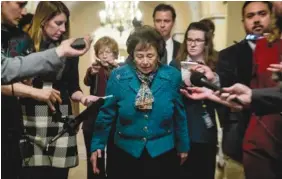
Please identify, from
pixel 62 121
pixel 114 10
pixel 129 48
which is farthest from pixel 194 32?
pixel 114 10

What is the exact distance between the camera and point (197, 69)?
1.89m

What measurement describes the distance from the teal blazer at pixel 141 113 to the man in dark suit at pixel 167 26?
0.61 metres

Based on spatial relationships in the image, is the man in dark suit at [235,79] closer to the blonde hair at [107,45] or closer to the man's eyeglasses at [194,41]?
the man's eyeglasses at [194,41]

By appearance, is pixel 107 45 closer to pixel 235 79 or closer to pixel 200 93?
pixel 235 79

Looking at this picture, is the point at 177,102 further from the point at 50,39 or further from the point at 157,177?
the point at 50,39

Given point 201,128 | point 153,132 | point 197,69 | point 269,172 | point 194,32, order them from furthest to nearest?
point 194,32 < point 201,128 < point 153,132 < point 197,69 < point 269,172

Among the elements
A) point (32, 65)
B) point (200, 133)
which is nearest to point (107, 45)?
point (200, 133)

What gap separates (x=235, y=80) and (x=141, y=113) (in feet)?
1.66

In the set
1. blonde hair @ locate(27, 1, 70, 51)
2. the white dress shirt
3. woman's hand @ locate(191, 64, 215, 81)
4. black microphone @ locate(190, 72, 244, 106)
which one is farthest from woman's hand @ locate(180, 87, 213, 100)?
the white dress shirt

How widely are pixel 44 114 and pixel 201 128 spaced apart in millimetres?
864

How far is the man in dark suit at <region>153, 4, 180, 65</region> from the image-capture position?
2.76 meters

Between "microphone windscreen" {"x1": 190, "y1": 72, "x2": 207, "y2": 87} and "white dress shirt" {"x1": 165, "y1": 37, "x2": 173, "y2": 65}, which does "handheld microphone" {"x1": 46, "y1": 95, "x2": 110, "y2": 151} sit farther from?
"white dress shirt" {"x1": 165, "y1": 37, "x2": 173, "y2": 65}

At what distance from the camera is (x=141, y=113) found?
2.04 metres

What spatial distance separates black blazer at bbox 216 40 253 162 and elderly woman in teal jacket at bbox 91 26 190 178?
0.80ft
